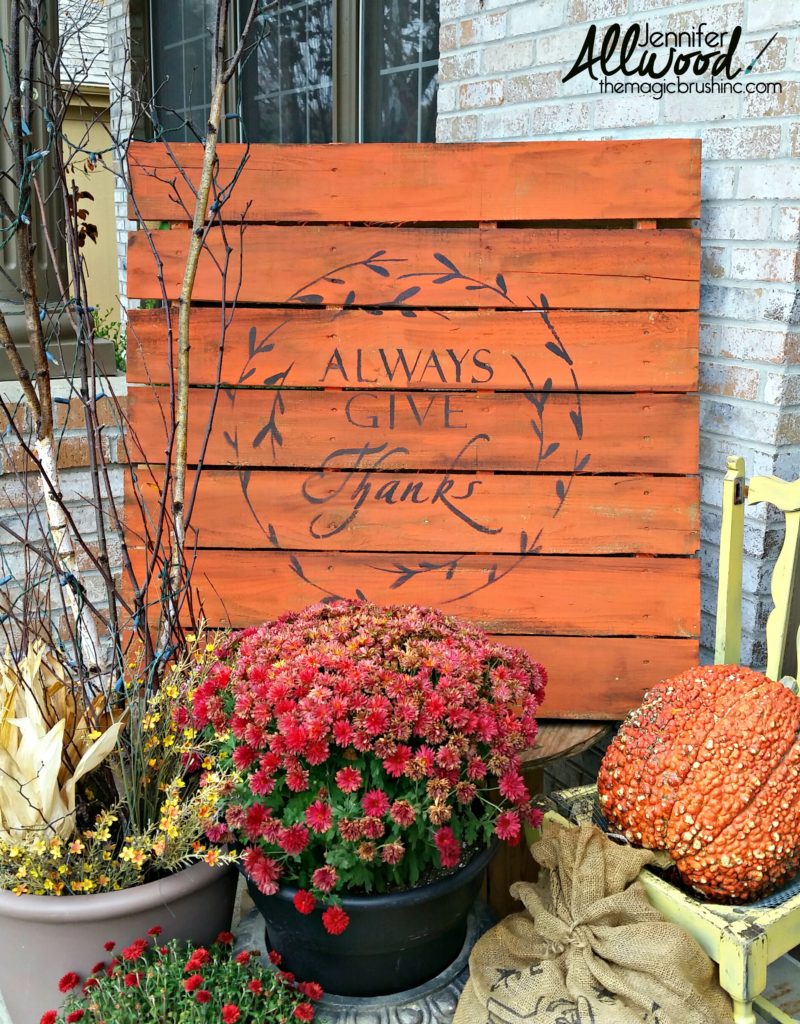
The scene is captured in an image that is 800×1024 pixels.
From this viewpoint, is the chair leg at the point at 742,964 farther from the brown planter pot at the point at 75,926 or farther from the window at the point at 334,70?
the window at the point at 334,70

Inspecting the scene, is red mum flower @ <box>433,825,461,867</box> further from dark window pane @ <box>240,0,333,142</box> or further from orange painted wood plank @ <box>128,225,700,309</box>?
dark window pane @ <box>240,0,333,142</box>

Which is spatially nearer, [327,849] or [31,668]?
[327,849]

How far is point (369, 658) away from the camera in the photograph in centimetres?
147

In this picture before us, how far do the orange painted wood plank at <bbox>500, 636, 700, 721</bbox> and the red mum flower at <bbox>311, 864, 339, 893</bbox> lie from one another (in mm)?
816

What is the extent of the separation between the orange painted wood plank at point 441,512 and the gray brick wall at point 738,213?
27cm

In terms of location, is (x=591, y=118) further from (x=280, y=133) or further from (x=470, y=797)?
(x=280, y=133)

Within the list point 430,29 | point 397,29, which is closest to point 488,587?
point 430,29

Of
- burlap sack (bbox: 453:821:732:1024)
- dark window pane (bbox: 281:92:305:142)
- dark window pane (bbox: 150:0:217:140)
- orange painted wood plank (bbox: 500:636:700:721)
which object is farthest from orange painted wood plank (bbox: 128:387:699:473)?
dark window pane (bbox: 150:0:217:140)

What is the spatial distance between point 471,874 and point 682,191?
56.8 inches

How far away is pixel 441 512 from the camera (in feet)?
6.68

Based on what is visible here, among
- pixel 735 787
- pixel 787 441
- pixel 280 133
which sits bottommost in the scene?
pixel 735 787

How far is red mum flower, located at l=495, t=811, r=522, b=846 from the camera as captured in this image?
140 centimetres

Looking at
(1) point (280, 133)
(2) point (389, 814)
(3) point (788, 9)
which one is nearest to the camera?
(2) point (389, 814)

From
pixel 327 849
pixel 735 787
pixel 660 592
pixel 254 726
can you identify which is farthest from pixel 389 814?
pixel 660 592
